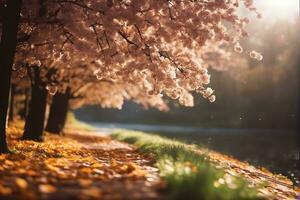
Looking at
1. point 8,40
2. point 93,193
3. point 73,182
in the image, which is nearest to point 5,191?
point 93,193

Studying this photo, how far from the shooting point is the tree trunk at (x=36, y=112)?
49.6 ft

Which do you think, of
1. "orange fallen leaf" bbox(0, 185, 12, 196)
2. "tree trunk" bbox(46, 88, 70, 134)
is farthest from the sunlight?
"orange fallen leaf" bbox(0, 185, 12, 196)

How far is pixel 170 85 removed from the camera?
10602mm

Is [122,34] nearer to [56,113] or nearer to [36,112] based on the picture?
[36,112]

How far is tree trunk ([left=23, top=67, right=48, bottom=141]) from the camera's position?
15.1 m

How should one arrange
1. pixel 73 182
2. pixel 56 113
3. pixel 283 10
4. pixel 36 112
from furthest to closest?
pixel 283 10
pixel 56 113
pixel 36 112
pixel 73 182

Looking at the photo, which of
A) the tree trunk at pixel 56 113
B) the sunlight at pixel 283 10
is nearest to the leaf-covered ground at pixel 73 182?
the tree trunk at pixel 56 113

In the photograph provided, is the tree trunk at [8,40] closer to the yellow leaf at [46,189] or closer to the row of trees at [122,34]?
the row of trees at [122,34]

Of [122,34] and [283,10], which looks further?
[283,10]

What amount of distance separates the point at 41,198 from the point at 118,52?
592 centimetres

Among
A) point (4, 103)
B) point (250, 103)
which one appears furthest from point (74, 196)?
point (250, 103)

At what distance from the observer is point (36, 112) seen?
15305mm

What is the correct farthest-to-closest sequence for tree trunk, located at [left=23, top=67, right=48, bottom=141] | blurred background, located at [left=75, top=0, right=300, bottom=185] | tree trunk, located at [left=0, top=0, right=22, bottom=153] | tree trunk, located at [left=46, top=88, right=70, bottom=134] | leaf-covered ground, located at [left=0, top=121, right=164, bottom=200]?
blurred background, located at [left=75, top=0, right=300, bottom=185] < tree trunk, located at [left=46, top=88, right=70, bottom=134] < tree trunk, located at [left=23, top=67, right=48, bottom=141] < tree trunk, located at [left=0, top=0, right=22, bottom=153] < leaf-covered ground, located at [left=0, top=121, right=164, bottom=200]

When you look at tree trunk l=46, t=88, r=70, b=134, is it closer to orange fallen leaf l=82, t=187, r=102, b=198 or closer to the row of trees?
the row of trees
